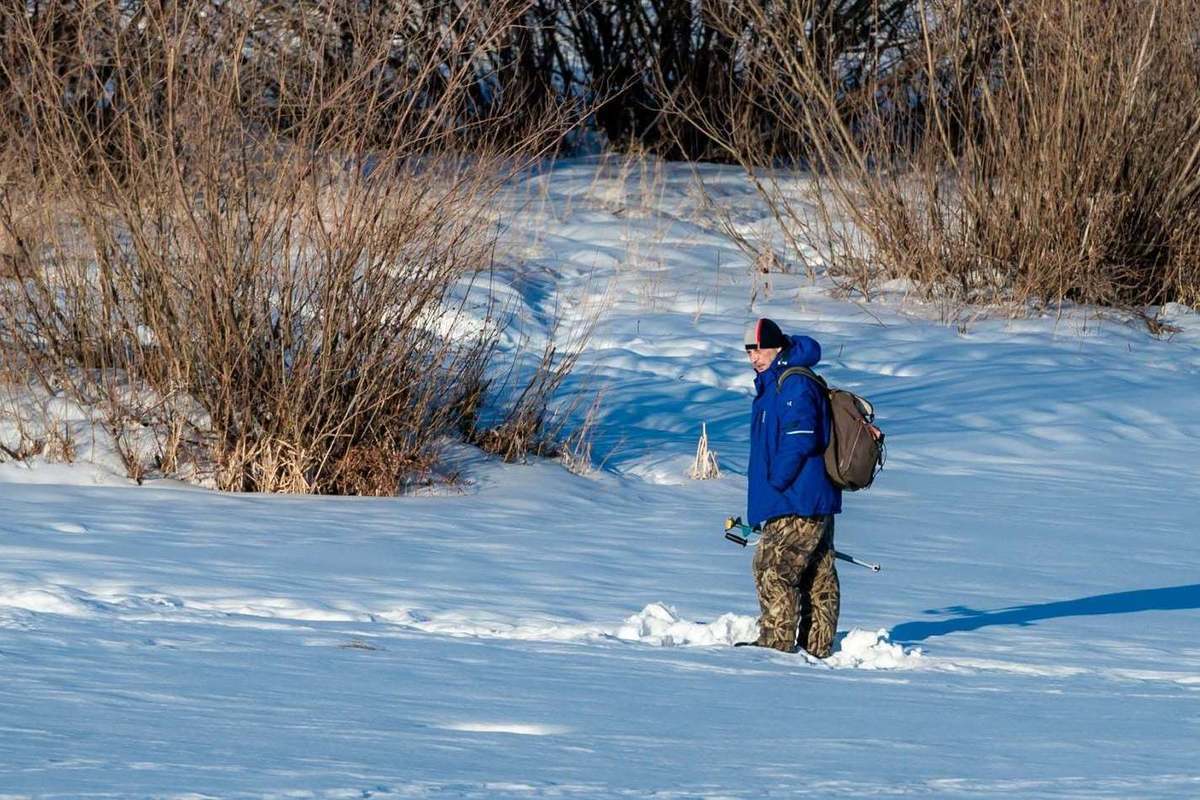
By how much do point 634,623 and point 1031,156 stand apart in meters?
10.9

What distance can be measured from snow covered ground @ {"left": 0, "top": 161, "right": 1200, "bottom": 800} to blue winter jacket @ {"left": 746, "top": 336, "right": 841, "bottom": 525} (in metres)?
0.52

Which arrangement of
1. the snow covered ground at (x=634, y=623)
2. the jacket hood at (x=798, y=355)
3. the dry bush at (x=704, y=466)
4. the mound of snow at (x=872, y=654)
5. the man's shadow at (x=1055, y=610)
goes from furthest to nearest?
the dry bush at (x=704, y=466) → the man's shadow at (x=1055, y=610) → the jacket hood at (x=798, y=355) → the mound of snow at (x=872, y=654) → the snow covered ground at (x=634, y=623)

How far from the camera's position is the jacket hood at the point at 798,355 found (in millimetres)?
6656

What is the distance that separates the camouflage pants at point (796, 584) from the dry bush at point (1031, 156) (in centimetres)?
981

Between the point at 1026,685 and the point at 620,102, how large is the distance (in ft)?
52.8

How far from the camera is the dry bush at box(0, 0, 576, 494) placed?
9.48 metres

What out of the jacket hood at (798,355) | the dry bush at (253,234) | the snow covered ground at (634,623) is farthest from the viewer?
the dry bush at (253,234)

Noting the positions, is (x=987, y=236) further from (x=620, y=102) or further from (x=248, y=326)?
(x=248, y=326)

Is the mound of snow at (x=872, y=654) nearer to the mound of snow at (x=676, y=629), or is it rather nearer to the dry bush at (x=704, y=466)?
the mound of snow at (x=676, y=629)

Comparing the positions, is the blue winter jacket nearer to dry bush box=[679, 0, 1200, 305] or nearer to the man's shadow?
the man's shadow

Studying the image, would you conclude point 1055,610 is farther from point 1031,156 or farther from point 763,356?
point 1031,156

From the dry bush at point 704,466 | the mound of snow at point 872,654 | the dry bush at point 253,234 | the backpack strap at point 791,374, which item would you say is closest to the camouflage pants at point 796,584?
the mound of snow at point 872,654

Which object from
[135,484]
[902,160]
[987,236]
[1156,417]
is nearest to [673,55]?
[902,160]

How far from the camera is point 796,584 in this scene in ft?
22.0
